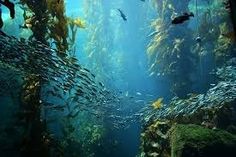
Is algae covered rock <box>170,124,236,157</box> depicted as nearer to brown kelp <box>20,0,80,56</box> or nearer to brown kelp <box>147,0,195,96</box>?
brown kelp <box>20,0,80,56</box>

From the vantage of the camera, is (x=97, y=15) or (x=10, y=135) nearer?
(x=10, y=135)

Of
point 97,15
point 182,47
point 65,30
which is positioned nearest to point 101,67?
point 97,15

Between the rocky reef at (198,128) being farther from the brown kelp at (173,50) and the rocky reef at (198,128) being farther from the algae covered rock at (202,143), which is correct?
the brown kelp at (173,50)

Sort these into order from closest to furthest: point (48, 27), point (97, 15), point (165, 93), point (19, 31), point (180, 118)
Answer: point (48, 27), point (180, 118), point (165, 93), point (97, 15), point (19, 31)

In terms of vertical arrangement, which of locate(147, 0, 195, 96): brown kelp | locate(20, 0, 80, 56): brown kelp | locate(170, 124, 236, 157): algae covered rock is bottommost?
locate(170, 124, 236, 157): algae covered rock

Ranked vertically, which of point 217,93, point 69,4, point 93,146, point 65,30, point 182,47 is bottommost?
point 93,146

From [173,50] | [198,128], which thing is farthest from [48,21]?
[173,50]

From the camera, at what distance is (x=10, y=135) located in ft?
46.5

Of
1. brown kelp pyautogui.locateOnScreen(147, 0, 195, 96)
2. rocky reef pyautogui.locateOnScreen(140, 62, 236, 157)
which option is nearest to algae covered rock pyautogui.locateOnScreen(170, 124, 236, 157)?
rocky reef pyautogui.locateOnScreen(140, 62, 236, 157)

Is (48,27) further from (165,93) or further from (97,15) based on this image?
(97,15)

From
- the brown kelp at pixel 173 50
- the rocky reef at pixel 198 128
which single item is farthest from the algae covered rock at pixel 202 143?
the brown kelp at pixel 173 50

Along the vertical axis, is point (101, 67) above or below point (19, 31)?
below

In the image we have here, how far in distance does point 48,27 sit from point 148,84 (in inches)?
833

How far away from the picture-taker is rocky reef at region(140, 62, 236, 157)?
8828 millimetres
